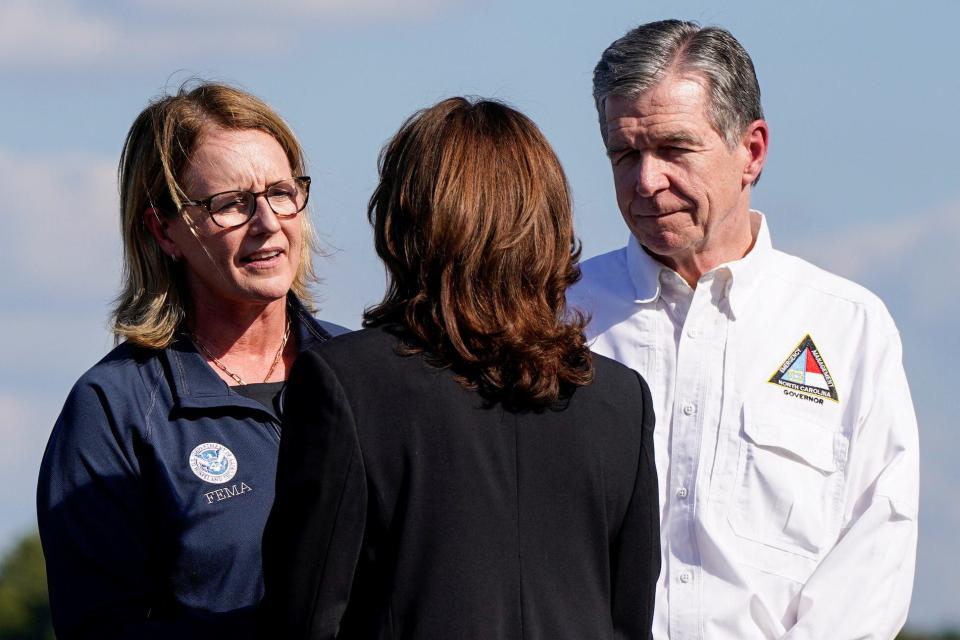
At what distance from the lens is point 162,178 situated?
434cm

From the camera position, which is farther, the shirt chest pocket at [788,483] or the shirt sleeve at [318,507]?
the shirt chest pocket at [788,483]

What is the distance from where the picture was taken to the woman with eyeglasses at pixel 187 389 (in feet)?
12.9

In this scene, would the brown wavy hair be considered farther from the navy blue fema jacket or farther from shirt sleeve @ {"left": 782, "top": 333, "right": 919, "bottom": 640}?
shirt sleeve @ {"left": 782, "top": 333, "right": 919, "bottom": 640}

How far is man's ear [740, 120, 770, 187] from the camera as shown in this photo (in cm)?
460

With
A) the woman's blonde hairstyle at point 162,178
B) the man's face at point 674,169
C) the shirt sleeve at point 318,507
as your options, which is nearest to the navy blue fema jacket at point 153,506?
the woman's blonde hairstyle at point 162,178

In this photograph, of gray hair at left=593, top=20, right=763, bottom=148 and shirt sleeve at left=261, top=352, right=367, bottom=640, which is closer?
shirt sleeve at left=261, top=352, right=367, bottom=640

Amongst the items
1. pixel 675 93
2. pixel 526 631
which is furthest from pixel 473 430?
pixel 675 93

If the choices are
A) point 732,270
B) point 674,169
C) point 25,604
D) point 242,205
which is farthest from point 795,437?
point 25,604

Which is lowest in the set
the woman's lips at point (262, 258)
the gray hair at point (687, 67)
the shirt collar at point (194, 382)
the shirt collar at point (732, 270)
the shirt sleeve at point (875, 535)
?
the shirt sleeve at point (875, 535)

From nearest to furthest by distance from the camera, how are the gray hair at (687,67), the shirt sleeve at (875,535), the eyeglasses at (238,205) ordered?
1. the shirt sleeve at (875,535)
2. the eyeglasses at (238,205)
3. the gray hair at (687,67)

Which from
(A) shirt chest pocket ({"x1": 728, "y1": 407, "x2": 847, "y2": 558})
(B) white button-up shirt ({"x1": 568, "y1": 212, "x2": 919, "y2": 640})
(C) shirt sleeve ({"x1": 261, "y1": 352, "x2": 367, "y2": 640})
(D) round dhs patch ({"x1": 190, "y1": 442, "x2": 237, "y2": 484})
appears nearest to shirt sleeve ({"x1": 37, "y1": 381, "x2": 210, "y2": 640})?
(D) round dhs patch ({"x1": 190, "y1": 442, "x2": 237, "y2": 484})

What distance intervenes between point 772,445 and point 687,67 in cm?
116

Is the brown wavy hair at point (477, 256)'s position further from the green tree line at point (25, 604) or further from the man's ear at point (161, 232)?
the green tree line at point (25, 604)

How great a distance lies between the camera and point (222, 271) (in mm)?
4305
